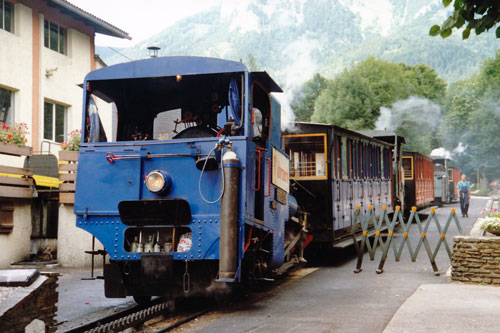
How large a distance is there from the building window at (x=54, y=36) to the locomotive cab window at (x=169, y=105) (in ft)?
34.3

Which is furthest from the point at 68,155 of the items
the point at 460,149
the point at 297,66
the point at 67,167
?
the point at 460,149

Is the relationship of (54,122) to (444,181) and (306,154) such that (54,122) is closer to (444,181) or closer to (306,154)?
(306,154)

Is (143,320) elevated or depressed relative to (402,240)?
depressed

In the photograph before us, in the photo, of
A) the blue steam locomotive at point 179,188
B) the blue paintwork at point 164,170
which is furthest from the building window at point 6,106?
the blue paintwork at point 164,170

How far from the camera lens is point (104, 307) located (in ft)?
27.7

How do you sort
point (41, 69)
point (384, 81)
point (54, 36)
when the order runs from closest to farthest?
1. point (41, 69)
2. point (54, 36)
3. point (384, 81)

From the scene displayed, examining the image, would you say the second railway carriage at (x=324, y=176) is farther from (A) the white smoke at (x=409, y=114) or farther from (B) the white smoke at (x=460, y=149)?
(B) the white smoke at (x=460, y=149)

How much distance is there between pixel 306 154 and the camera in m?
13.3

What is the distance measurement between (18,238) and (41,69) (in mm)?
5881

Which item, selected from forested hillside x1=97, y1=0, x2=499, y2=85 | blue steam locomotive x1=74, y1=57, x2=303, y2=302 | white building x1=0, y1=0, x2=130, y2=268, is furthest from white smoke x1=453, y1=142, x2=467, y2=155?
blue steam locomotive x1=74, y1=57, x2=303, y2=302

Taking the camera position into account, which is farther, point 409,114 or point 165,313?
point 409,114

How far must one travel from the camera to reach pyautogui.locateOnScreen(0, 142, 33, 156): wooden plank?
488 inches

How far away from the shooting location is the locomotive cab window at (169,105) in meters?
7.96

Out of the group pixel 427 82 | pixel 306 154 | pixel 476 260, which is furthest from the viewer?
pixel 427 82
